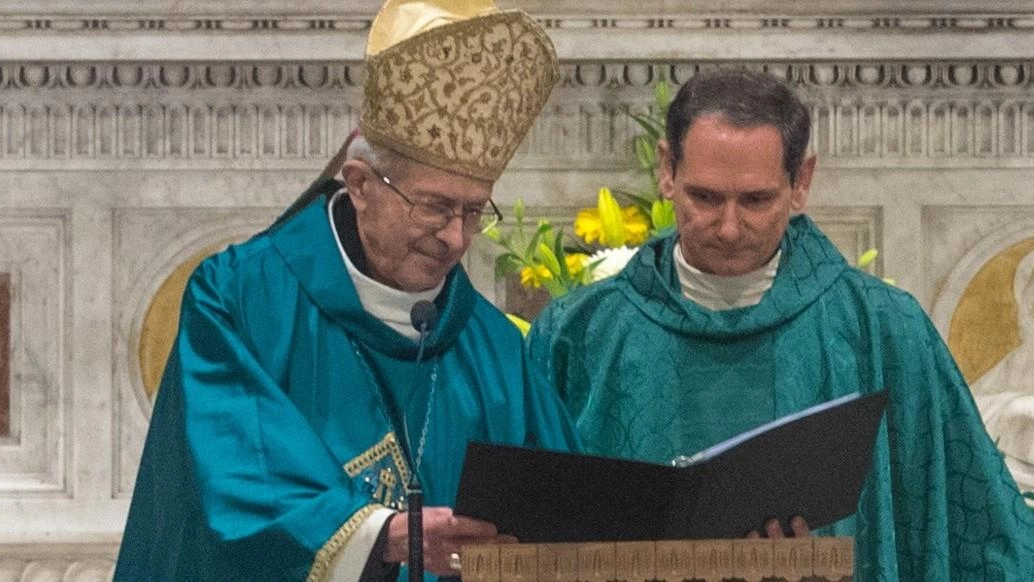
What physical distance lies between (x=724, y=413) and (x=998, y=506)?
52 centimetres

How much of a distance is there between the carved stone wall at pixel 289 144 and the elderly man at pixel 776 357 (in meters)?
1.79

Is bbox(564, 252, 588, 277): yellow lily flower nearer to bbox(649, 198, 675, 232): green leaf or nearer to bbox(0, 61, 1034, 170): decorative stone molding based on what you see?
bbox(649, 198, 675, 232): green leaf

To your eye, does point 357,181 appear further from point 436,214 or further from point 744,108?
point 744,108

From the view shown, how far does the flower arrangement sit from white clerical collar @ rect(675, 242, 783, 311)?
847 mm

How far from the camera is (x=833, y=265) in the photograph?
4.34 metres

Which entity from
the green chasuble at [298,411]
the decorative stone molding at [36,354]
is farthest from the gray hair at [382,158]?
the decorative stone molding at [36,354]

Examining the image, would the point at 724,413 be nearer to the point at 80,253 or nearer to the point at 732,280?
the point at 732,280

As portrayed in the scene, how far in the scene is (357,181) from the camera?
3.91 m

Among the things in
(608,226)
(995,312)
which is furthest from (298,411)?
(995,312)

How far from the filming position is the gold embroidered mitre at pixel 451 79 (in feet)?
12.8

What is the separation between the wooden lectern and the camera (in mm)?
3307

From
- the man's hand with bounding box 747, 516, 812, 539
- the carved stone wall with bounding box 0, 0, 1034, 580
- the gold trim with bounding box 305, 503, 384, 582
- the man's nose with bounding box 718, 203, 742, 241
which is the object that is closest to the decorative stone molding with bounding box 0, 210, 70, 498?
the carved stone wall with bounding box 0, 0, 1034, 580

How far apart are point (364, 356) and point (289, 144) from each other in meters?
2.29

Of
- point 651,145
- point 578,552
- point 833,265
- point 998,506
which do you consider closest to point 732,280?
point 833,265
